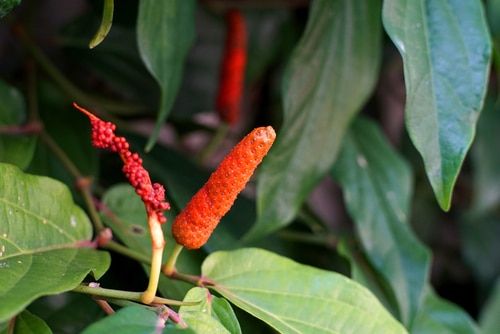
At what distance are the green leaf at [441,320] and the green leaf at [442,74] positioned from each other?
305 mm

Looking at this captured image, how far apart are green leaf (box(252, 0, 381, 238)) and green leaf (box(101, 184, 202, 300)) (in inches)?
4.9

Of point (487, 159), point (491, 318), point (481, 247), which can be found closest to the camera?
point (491, 318)

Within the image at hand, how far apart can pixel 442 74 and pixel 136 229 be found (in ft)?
1.01

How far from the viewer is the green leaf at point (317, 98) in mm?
693

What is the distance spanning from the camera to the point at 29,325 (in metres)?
0.41

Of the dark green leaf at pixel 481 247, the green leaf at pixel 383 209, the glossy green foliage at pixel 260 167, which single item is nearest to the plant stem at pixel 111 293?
the glossy green foliage at pixel 260 167

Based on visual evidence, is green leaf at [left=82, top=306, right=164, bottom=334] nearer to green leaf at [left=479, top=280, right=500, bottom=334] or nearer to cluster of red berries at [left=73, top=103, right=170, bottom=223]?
cluster of red berries at [left=73, top=103, right=170, bottom=223]

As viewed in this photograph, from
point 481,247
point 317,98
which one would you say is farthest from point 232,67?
point 481,247

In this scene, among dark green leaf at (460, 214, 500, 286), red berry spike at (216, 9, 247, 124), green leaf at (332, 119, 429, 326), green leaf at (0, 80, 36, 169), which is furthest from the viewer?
dark green leaf at (460, 214, 500, 286)

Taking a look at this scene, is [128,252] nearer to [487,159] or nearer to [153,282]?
[153,282]

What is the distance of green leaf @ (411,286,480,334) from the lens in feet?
2.54

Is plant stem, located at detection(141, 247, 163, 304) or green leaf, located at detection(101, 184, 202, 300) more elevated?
plant stem, located at detection(141, 247, 163, 304)

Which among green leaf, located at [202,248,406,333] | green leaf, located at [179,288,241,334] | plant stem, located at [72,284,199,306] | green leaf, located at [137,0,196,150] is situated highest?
green leaf, located at [137,0,196,150]

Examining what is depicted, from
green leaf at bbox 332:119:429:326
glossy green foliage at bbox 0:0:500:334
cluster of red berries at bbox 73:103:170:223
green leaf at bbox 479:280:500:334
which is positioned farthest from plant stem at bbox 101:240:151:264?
green leaf at bbox 479:280:500:334
